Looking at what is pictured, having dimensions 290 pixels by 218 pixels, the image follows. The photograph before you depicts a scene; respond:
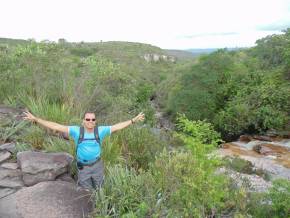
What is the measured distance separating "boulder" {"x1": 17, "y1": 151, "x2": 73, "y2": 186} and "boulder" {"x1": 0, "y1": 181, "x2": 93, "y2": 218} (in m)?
0.21

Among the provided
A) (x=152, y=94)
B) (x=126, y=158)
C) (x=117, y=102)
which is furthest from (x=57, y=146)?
(x=152, y=94)

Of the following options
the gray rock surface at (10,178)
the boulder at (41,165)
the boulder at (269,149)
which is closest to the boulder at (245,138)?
the boulder at (269,149)

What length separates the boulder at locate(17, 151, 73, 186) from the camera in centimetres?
745

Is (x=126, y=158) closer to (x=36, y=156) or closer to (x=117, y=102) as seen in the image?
(x=36, y=156)

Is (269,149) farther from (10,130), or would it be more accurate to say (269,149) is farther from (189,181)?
(189,181)

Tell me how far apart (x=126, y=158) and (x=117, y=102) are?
325 centimetres

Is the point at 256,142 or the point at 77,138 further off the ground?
the point at 77,138

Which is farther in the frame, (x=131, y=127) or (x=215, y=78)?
(x=215, y=78)

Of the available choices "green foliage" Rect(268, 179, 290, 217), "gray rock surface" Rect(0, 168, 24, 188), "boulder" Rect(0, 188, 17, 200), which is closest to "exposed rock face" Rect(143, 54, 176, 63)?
"green foliage" Rect(268, 179, 290, 217)

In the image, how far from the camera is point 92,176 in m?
7.20

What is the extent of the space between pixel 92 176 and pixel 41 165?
1.01 m

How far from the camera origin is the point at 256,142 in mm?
32281

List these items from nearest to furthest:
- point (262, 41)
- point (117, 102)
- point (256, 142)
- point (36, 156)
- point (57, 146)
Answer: point (36, 156) → point (57, 146) → point (117, 102) → point (256, 142) → point (262, 41)

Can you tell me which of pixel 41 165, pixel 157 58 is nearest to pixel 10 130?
pixel 41 165
